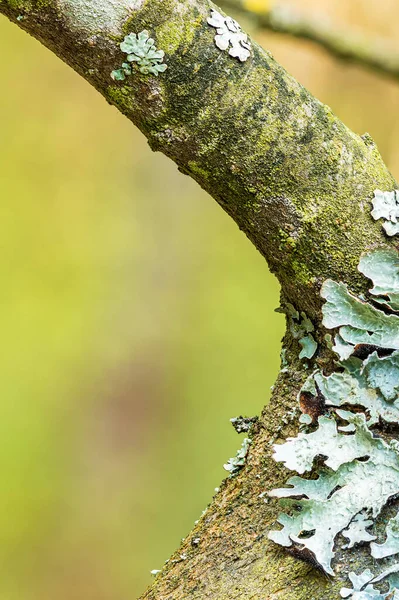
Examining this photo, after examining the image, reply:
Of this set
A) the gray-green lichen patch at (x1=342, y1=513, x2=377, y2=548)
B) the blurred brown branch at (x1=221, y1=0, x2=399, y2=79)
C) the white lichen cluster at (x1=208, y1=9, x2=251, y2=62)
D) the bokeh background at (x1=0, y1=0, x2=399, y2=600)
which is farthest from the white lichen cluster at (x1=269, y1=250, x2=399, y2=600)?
the bokeh background at (x1=0, y1=0, x2=399, y2=600)

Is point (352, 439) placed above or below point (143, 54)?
below

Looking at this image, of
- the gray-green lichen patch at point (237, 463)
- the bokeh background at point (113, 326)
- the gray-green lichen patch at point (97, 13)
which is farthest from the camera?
the bokeh background at point (113, 326)

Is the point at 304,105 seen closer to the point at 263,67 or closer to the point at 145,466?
the point at 263,67

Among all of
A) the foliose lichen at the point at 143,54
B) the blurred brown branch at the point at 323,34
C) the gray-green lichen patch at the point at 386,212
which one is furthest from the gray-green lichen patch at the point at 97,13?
the blurred brown branch at the point at 323,34

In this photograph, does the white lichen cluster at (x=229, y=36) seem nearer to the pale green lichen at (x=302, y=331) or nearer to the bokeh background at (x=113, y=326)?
the pale green lichen at (x=302, y=331)

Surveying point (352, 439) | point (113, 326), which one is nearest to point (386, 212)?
point (352, 439)

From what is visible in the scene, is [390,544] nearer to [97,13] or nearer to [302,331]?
[302,331]
